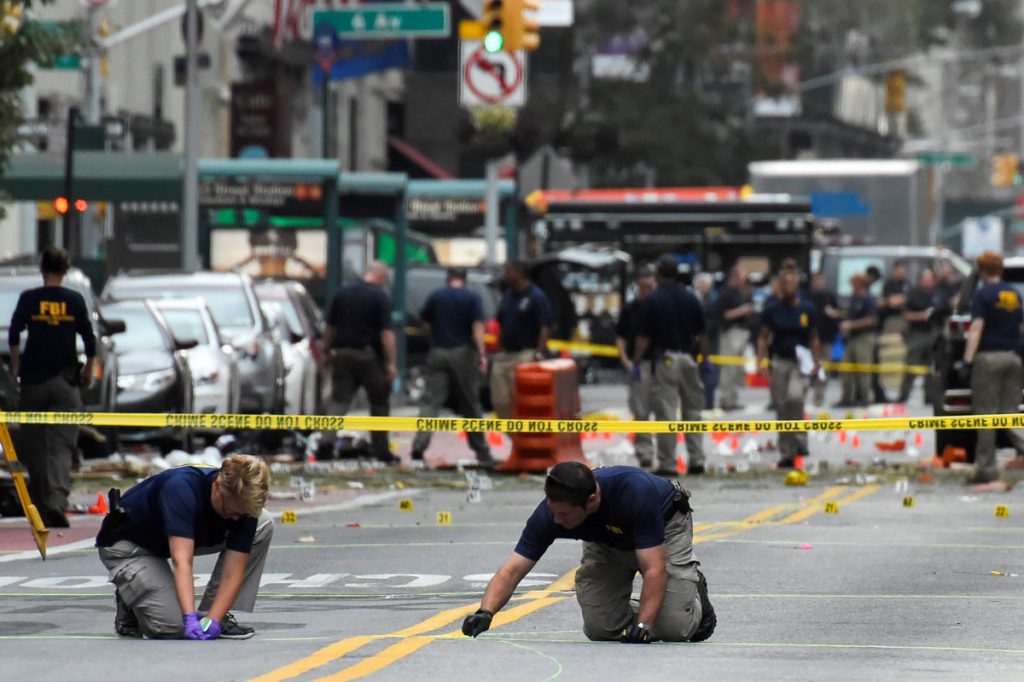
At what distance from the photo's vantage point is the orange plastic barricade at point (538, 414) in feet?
72.9

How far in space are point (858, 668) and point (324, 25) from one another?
29.5 meters

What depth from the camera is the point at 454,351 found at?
76.9 ft

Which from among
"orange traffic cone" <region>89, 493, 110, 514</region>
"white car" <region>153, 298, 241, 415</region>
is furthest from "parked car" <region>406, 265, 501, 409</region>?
"orange traffic cone" <region>89, 493, 110, 514</region>

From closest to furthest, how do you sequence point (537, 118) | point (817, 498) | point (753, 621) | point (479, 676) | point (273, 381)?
point (479, 676) → point (753, 621) → point (817, 498) → point (273, 381) → point (537, 118)

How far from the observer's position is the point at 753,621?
11.9 metres

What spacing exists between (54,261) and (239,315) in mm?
10051

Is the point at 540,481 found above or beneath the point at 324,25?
beneath

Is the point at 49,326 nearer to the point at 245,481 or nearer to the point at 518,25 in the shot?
the point at 245,481

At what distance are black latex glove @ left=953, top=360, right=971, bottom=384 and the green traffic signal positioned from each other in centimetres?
1006

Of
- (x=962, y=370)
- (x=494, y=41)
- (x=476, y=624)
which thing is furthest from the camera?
(x=494, y=41)

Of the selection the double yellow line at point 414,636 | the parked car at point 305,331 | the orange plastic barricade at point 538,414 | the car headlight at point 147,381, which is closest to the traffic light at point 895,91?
the parked car at point 305,331

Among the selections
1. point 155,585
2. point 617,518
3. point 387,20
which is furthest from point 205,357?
point 387,20

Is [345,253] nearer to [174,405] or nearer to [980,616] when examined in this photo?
[174,405]

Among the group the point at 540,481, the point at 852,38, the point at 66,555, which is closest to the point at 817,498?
the point at 540,481
